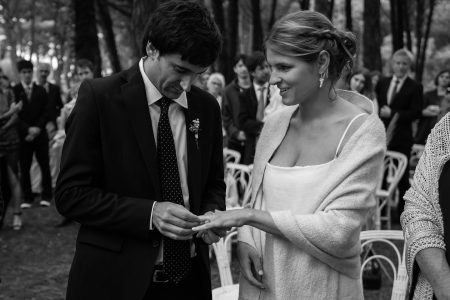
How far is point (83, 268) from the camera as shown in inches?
110

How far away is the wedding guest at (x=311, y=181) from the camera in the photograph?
8.84ft

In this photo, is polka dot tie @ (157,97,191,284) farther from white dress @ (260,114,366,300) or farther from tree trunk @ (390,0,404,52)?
tree trunk @ (390,0,404,52)

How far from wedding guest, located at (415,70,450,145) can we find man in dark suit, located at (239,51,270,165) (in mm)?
2870

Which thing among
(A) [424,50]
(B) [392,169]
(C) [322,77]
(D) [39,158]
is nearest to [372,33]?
(A) [424,50]

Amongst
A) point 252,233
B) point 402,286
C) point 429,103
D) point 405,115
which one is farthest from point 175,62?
point 429,103

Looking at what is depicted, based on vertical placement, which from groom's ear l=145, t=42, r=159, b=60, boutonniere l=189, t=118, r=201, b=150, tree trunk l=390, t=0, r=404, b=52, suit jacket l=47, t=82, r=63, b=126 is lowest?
tree trunk l=390, t=0, r=404, b=52

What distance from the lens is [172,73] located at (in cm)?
279

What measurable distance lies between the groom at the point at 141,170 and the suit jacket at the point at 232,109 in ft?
19.9

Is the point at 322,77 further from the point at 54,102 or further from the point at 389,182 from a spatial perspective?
the point at 54,102

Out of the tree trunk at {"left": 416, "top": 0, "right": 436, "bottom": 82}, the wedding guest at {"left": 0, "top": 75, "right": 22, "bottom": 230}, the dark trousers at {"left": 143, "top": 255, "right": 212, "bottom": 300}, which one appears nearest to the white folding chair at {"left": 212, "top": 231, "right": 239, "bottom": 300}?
the dark trousers at {"left": 143, "top": 255, "right": 212, "bottom": 300}

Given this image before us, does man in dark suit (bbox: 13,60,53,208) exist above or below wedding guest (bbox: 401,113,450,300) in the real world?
below

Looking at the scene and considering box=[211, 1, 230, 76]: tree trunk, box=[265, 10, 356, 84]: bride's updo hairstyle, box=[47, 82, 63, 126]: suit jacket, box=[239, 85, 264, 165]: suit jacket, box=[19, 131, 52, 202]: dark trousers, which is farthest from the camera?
box=[211, 1, 230, 76]: tree trunk

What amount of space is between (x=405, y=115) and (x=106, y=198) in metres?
7.46

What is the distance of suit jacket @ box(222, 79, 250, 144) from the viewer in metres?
9.03
